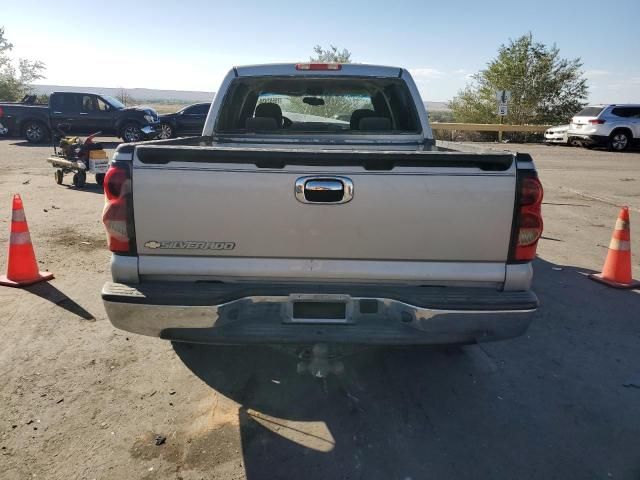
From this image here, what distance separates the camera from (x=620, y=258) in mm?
5457

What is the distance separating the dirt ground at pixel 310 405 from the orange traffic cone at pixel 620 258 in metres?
0.54

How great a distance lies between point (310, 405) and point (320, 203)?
132 cm

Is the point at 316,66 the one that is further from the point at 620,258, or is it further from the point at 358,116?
the point at 620,258

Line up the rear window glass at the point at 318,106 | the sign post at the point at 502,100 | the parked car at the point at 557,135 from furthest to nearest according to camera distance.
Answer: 1. the sign post at the point at 502,100
2. the parked car at the point at 557,135
3. the rear window glass at the point at 318,106

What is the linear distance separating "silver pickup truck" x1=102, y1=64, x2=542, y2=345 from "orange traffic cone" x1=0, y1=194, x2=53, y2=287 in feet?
9.60

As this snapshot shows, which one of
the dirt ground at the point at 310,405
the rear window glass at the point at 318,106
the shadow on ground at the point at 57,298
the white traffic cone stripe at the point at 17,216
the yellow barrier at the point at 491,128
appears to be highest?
the rear window glass at the point at 318,106

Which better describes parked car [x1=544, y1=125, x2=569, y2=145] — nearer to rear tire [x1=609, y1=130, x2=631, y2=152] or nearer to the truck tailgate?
rear tire [x1=609, y1=130, x2=631, y2=152]

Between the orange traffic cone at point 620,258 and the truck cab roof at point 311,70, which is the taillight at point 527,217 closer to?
the truck cab roof at point 311,70

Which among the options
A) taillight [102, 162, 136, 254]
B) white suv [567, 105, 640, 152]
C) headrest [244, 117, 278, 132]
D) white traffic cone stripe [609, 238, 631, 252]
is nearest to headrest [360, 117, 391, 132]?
headrest [244, 117, 278, 132]

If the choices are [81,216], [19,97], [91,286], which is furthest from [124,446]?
[19,97]

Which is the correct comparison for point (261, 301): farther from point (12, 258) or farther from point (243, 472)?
point (12, 258)

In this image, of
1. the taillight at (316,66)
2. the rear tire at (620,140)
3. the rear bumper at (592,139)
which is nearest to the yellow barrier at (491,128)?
the rear bumper at (592,139)

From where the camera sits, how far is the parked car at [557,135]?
22.9 metres

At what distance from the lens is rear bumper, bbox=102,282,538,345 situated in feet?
8.62
